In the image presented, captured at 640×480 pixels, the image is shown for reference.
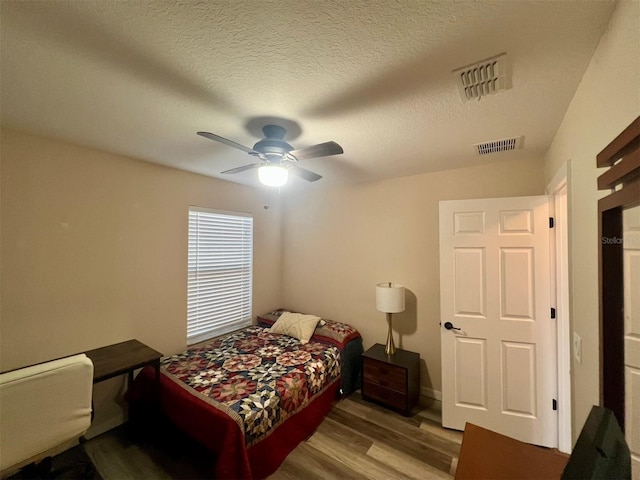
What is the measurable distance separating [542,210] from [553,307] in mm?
774

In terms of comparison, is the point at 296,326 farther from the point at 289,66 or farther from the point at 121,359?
the point at 289,66

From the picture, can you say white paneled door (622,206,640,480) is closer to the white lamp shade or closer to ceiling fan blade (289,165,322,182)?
ceiling fan blade (289,165,322,182)

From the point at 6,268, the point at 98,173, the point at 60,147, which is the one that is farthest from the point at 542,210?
the point at 6,268

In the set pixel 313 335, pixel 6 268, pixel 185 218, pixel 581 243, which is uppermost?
pixel 185 218

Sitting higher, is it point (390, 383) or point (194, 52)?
point (194, 52)

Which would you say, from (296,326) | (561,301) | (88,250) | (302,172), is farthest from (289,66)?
(296,326)

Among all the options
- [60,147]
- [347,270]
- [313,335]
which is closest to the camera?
[60,147]

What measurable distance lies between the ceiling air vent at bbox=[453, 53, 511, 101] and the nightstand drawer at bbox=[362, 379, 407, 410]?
2.50 metres

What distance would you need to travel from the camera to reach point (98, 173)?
2.15 m

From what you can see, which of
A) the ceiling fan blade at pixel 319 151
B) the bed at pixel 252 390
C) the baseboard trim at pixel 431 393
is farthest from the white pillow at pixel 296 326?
the ceiling fan blade at pixel 319 151

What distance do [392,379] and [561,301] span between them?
1.56 metres

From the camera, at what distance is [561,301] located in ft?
6.42

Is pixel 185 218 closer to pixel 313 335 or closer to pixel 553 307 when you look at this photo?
pixel 313 335

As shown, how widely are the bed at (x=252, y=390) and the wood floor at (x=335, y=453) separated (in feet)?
0.48
